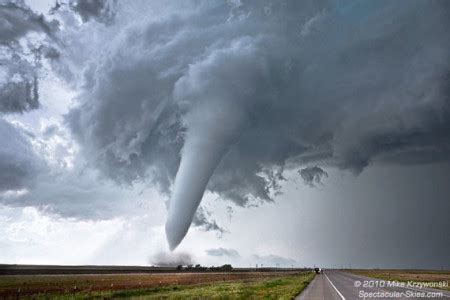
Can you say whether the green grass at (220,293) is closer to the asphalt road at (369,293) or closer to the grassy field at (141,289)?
the grassy field at (141,289)

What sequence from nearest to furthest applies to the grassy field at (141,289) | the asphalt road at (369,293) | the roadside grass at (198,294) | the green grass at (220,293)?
the asphalt road at (369,293), the green grass at (220,293), the roadside grass at (198,294), the grassy field at (141,289)

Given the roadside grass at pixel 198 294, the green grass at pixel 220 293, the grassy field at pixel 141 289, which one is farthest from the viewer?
the grassy field at pixel 141 289

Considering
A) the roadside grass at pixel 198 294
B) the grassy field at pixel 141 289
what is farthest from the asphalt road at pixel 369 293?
the grassy field at pixel 141 289

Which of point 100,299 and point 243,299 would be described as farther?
point 100,299

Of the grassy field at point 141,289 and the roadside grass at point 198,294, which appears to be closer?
the roadside grass at point 198,294

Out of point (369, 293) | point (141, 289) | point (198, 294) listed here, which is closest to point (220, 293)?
point (198, 294)

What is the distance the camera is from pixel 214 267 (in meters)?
Answer: 188

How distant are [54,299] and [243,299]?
15935 mm

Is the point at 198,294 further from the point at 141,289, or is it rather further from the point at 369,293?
the point at 369,293

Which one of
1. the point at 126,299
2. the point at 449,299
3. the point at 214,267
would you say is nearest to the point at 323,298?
the point at 449,299

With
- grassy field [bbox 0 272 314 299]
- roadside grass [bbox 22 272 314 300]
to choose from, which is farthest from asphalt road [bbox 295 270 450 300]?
grassy field [bbox 0 272 314 299]

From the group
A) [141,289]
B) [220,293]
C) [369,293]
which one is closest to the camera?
[369,293]

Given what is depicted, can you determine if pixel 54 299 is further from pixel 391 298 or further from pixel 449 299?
pixel 449 299

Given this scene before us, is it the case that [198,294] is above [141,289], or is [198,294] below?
above
